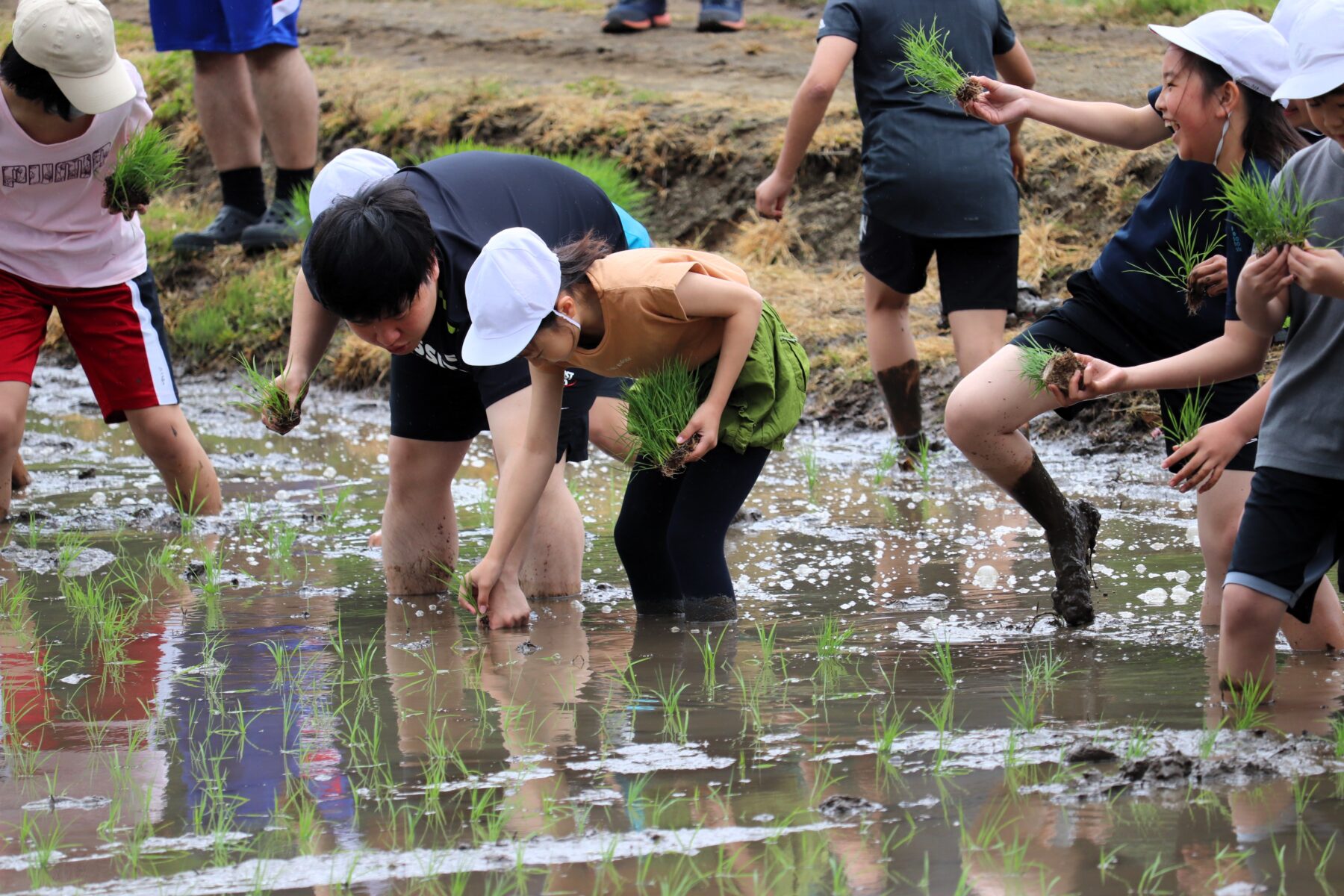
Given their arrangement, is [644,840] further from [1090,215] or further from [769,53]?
[769,53]

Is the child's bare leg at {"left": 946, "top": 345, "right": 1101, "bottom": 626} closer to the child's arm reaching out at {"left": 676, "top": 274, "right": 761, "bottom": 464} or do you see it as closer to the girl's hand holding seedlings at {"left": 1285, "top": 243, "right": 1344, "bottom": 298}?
the child's arm reaching out at {"left": 676, "top": 274, "right": 761, "bottom": 464}

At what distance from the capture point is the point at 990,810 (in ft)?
8.24

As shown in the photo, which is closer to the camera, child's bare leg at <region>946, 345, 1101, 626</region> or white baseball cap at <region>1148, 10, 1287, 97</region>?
white baseball cap at <region>1148, 10, 1287, 97</region>

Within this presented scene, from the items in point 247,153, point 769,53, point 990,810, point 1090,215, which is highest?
point 769,53

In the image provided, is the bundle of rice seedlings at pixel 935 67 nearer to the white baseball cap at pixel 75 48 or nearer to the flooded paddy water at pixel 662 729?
the flooded paddy water at pixel 662 729

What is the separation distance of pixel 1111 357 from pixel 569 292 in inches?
52.8

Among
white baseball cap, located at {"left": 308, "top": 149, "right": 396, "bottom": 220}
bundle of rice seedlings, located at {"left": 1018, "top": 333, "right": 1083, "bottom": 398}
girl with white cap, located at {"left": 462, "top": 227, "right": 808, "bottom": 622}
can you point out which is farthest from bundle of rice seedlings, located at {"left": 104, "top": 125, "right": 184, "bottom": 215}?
bundle of rice seedlings, located at {"left": 1018, "top": 333, "right": 1083, "bottom": 398}

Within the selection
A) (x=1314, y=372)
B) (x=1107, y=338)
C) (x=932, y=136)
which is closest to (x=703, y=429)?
(x=1107, y=338)

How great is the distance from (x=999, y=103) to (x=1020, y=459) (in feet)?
3.11

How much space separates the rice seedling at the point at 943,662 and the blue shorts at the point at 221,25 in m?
4.97

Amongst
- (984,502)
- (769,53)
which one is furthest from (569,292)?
(769,53)

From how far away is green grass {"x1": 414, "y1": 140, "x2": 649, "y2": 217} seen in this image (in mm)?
7902

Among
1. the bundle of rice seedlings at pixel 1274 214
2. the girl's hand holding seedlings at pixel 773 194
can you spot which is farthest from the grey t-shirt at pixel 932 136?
the bundle of rice seedlings at pixel 1274 214

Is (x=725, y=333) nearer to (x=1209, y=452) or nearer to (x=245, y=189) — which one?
(x=1209, y=452)
